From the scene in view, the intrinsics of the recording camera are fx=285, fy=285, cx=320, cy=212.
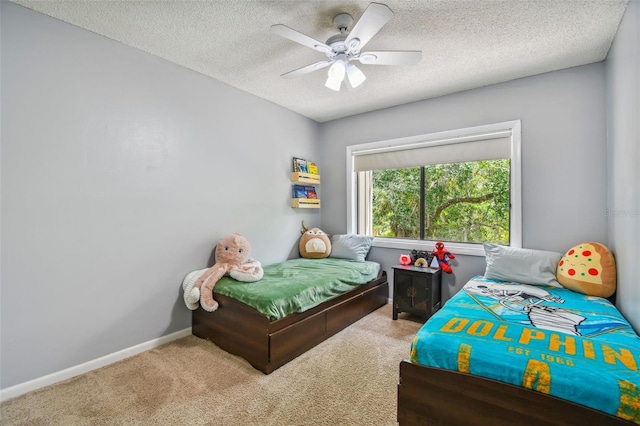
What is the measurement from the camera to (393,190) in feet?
13.0

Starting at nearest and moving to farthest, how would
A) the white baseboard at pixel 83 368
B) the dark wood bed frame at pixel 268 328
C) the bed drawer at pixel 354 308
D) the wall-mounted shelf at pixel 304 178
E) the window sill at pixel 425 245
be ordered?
1. the white baseboard at pixel 83 368
2. the dark wood bed frame at pixel 268 328
3. the bed drawer at pixel 354 308
4. the window sill at pixel 425 245
5. the wall-mounted shelf at pixel 304 178

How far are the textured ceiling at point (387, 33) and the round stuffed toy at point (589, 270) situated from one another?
1.62 metres

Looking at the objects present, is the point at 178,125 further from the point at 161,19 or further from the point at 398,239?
the point at 398,239

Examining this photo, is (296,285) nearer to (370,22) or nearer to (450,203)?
(370,22)

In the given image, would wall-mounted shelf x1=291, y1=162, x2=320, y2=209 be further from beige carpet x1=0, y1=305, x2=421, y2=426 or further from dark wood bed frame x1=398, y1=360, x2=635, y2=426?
dark wood bed frame x1=398, y1=360, x2=635, y2=426

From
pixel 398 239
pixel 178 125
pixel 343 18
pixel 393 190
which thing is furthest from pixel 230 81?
pixel 398 239

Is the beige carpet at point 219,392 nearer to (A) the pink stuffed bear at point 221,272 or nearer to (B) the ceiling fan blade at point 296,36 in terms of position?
(A) the pink stuffed bear at point 221,272

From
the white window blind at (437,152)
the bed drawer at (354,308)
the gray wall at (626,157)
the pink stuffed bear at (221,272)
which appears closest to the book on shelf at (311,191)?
the white window blind at (437,152)

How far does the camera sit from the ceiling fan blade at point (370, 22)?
1548mm

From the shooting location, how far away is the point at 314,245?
3.72 meters

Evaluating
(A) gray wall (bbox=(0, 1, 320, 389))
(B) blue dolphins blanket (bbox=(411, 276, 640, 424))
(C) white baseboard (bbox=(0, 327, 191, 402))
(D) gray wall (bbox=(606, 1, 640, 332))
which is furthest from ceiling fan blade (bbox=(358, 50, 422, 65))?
(C) white baseboard (bbox=(0, 327, 191, 402))

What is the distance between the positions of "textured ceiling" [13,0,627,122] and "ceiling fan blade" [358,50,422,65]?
0.68 ft

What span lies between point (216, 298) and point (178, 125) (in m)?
1.61

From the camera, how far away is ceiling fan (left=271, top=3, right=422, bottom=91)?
1.70 m
